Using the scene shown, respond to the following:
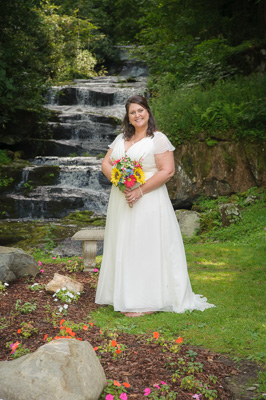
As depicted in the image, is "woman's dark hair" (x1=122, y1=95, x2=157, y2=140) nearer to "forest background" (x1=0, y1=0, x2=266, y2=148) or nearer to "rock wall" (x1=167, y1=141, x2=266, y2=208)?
"forest background" (x1=0, y1=0, x2=266, y2=148)

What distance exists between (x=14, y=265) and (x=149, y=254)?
2009 millimetres

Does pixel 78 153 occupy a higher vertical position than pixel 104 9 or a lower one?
lower

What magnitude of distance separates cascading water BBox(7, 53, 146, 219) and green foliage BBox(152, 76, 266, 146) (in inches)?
124

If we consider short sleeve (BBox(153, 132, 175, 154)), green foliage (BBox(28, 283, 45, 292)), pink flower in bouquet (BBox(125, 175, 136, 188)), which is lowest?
green foliage (BBox(28, 283, 45, 292))

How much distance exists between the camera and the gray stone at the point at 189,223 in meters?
9.20

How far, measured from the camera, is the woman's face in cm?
445

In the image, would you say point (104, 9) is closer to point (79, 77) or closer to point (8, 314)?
point (79, 77)

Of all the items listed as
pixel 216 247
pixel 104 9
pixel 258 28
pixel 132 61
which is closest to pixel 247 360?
pixel 216 247

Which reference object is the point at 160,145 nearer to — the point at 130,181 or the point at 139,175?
the point at 139,175

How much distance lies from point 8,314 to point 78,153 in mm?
11922

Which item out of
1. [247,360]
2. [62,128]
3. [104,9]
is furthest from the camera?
[104,9]

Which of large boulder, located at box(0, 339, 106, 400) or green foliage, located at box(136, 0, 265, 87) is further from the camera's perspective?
green foliage, located at box(136, 0, 265, 87)

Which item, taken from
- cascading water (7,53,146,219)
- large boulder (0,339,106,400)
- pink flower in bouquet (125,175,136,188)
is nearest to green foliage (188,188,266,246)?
cascading water (7,53,146,219)

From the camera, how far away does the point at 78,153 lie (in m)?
15.9
